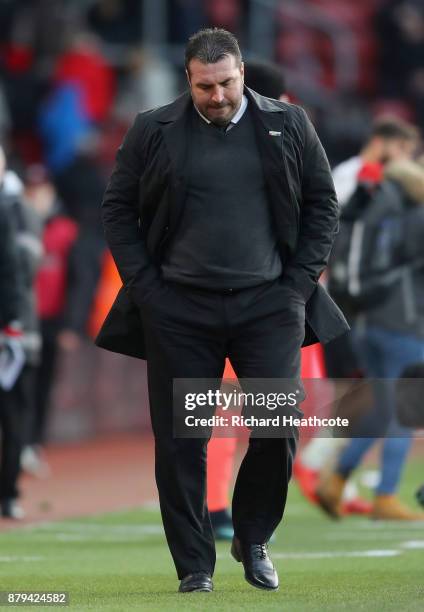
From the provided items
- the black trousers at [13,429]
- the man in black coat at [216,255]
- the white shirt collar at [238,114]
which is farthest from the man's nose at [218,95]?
the black trousers at [13,429]

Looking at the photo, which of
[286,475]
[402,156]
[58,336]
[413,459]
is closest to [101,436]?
[58,336]

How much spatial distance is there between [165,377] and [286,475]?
1.97 ft

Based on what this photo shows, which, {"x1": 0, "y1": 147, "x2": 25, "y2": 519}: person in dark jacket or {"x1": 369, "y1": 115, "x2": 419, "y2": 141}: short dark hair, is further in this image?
{"x1": 369, "y1": 115, "x2": 419, "y2": 141}: short dark hair

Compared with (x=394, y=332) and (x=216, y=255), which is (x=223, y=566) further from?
(x=394, y=332)

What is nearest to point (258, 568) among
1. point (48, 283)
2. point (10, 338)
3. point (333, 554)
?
point (333, 554)

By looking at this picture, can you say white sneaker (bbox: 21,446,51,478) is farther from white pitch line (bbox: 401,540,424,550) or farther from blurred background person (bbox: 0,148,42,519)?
white pitch line (bbox: 401,540,424,550)

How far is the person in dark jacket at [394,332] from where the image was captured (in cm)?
1040

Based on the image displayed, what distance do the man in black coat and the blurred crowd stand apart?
6.92 metres

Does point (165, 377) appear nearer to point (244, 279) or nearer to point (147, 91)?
point (244, 279)

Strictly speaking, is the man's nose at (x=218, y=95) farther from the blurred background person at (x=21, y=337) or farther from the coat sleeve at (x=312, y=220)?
the blurred background person at (x=21, y=337)

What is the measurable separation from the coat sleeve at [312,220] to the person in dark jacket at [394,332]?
11.9ft

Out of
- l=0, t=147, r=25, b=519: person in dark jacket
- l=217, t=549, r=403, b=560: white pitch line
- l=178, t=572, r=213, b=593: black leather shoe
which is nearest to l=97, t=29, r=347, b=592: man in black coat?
l=178, t=572, r=213, b=593: black leather shoe

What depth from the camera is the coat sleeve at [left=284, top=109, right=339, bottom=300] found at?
6.66 m

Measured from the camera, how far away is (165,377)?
6645mm
